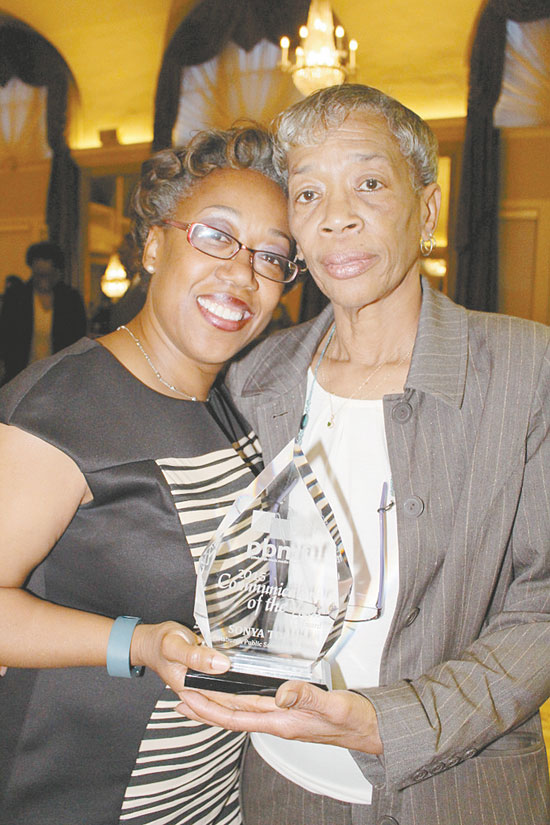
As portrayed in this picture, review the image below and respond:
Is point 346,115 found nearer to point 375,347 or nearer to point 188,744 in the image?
point 375,347

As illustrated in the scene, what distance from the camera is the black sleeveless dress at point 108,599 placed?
45.5 inches

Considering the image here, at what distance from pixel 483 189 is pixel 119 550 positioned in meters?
4.19

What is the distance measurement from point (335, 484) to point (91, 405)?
0.44m

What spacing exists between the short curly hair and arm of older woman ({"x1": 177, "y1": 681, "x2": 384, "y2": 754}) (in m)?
0.89

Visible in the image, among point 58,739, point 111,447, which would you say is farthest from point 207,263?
point 58,739

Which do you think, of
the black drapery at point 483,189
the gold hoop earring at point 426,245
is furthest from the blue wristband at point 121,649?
the black drapery at point 483,189

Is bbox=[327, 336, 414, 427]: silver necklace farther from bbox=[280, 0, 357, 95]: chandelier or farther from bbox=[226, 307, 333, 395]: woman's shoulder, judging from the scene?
bbox=[280, 0, 357, 95]: chandelier

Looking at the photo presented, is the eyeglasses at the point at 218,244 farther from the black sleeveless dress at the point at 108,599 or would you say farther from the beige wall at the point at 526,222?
the beige wall at the point at 526,222

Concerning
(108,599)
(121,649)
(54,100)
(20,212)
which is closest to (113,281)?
(20,212)

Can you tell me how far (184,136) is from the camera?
541cm

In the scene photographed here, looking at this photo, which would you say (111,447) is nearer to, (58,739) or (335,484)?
(335,484)

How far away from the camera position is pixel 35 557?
114cm

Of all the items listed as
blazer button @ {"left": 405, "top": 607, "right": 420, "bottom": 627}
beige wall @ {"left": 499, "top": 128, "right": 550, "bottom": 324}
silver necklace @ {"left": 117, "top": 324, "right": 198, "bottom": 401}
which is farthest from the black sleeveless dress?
beige wall @ {"left": 499, "top": 128, "right": 550, "bottom": 324}

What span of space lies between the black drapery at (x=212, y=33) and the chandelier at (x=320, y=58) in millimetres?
424
